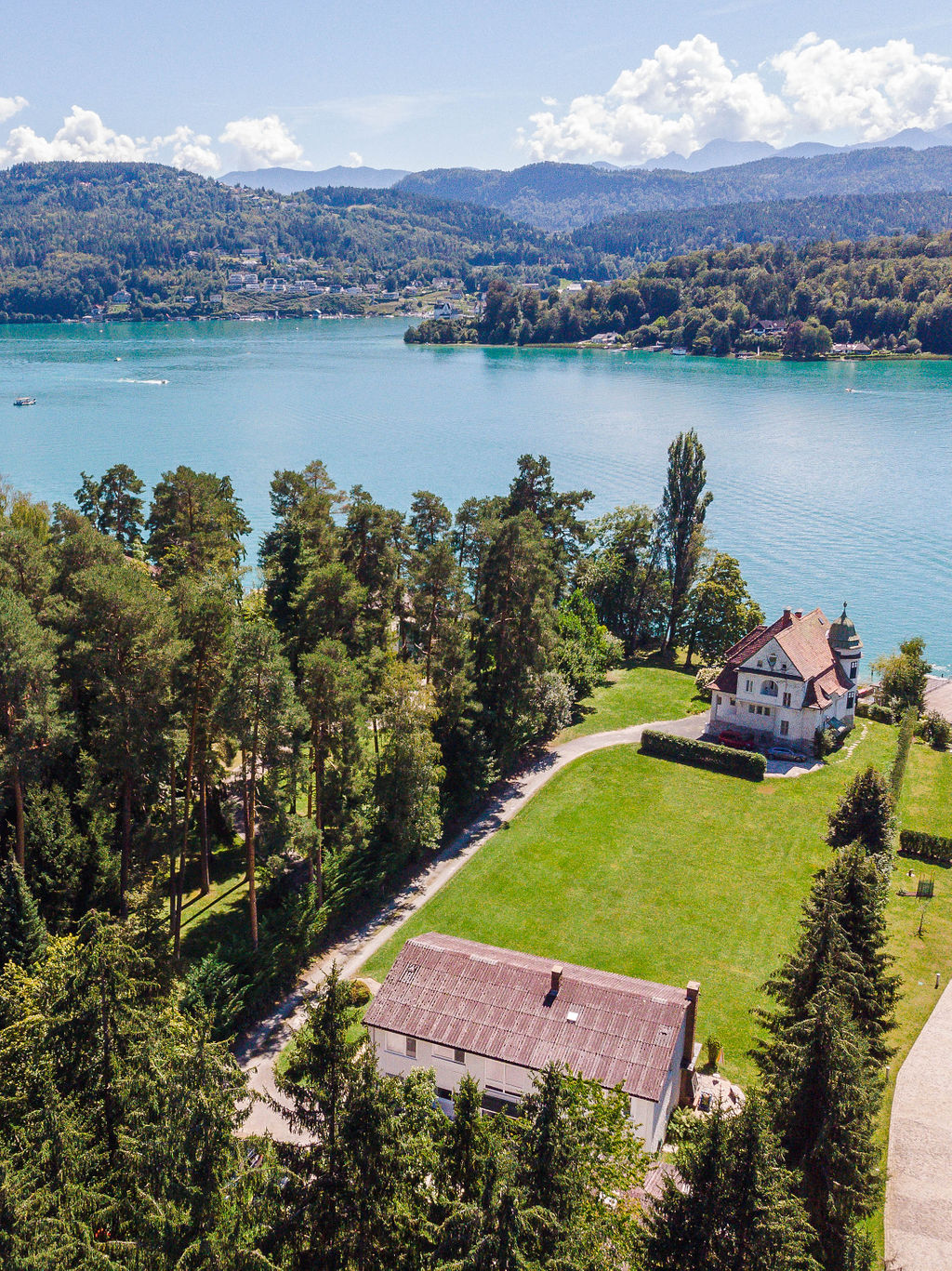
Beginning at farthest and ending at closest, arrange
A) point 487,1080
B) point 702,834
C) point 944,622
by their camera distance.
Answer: point 944,622 → point 702,834 → point 487,1080

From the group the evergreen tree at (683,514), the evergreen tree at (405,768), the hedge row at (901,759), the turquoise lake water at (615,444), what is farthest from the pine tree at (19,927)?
the turquoise lake water at (615,444)

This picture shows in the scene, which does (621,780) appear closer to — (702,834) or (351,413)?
(702,834)

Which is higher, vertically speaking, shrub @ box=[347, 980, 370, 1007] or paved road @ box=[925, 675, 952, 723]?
paved road @ box=[925, 675, 952, 723]

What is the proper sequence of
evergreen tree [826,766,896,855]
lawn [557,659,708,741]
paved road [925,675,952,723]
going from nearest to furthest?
evergreen tree [826,766,896,855] → lawn [557,659,708,741] → paved road [925,675,952,723]

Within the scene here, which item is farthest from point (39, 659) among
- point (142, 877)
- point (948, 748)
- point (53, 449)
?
point (53, 449)

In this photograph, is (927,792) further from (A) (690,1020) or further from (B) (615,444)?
(B) (615,444)

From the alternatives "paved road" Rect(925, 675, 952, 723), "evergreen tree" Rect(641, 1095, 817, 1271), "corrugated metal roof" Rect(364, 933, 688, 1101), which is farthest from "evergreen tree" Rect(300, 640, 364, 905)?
"paved road" Rect(925, 675, 952, 723)

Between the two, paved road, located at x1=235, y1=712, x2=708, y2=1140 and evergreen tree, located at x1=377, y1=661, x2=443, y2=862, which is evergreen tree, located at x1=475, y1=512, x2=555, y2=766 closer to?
paved road, located at x1=235, y1=712, x2=708, y2=1140
